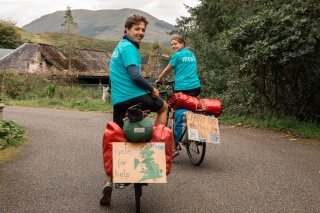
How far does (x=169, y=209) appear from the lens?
4168 mm

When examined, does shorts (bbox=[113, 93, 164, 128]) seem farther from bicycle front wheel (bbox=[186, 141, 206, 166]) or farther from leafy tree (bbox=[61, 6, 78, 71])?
leafy tree (bbox=[61, 6, 78, 71])

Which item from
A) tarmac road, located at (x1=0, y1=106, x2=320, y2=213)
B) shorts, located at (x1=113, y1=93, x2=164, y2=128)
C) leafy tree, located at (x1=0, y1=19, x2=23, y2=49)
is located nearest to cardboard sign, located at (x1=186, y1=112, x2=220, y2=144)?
tarmac road, located at (x1=0, y1=106, x2=320, y2=213)

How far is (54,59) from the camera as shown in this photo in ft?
137

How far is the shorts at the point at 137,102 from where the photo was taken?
421 cm

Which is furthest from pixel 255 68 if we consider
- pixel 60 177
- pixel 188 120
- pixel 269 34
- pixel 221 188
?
pixel 60 177

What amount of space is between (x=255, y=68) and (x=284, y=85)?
1.14 meters

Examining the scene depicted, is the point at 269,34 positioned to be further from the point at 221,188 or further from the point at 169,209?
the point at 169,209

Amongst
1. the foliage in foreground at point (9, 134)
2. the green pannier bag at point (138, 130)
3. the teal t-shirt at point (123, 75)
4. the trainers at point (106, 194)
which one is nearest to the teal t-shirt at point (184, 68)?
the teal t-shirt at point (123, 75)

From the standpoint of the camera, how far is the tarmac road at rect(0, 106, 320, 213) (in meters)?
4.27

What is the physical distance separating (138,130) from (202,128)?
6.39ft

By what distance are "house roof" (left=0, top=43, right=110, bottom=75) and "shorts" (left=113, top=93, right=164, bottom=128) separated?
118 feet

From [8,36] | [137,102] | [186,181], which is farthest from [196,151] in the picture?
[8,36]

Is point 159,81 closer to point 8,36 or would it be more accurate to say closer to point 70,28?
point 70,28

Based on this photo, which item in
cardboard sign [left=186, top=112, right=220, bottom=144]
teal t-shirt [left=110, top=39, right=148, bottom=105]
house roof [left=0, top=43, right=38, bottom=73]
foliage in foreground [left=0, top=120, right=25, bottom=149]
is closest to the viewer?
teal t-shirt [left=110, top=39, right=148, bottom=105]
